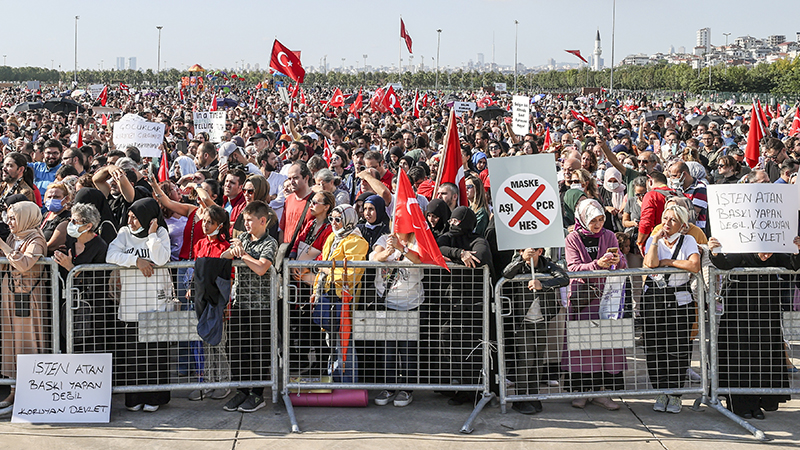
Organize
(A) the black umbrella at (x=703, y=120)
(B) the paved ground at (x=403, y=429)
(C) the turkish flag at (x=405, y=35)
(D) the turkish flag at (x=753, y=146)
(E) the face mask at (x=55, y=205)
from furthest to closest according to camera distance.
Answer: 1. (C) the turkish flag at (x=405, y=35)
2. (A) the black umbrella at (x=703, y=120)
3. (D) the turkish flag at (x=753, y=146)
4. (E) the face mask at (x=55, y=205)
5. (B) the paved ground at (x=403, y=429)

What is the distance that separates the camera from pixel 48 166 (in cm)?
1034

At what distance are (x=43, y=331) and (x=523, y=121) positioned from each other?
13.1 meters

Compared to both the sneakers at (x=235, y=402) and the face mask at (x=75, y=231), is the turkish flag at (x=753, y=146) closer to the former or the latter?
the sneakers at (x=235, y=402)

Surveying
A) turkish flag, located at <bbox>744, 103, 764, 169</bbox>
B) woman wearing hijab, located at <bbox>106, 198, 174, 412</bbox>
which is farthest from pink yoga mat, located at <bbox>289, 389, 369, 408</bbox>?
turkish flag, located at <bbox>744, 103, 764, 169</bbox>

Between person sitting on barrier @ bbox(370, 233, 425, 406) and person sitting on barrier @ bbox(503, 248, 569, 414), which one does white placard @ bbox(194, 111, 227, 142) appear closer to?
person sitting on barrier @ bbox(370, 233, 425, 406)

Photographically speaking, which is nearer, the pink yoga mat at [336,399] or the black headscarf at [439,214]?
the pink yoga mat at [336,399]

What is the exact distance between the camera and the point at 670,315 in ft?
20.0

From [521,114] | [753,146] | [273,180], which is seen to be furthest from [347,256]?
[521,114]

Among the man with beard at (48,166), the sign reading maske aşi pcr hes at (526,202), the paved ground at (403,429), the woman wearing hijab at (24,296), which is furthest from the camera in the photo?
the man with beard at (48,166)

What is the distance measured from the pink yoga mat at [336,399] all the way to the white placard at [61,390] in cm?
139

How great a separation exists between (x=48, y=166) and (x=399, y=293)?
251 inches

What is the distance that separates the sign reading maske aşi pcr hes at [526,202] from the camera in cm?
572

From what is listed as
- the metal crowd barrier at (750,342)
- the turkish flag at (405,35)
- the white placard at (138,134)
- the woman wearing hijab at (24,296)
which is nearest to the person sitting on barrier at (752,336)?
the metal crowd barrier at (750,342)

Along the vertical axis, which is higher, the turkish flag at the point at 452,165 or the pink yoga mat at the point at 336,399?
the turkish flag at the point at 452,165
